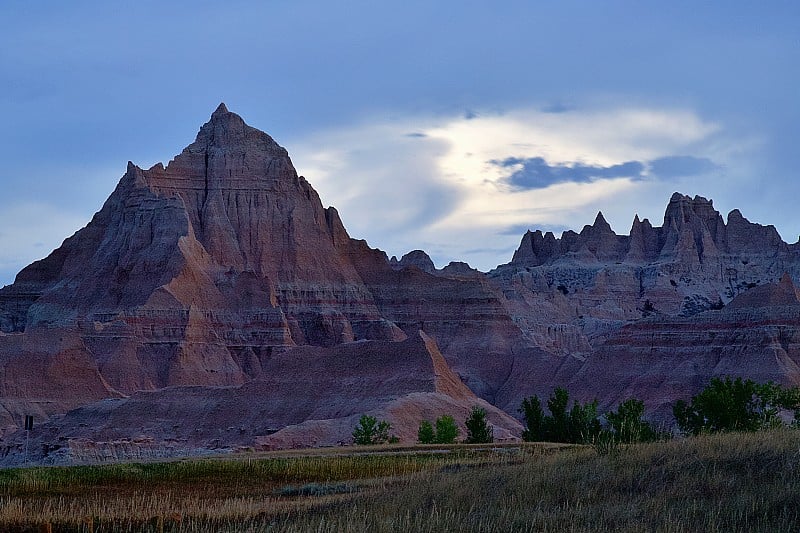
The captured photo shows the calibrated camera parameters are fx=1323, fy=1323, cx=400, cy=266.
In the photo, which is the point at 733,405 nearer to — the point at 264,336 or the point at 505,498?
the point at 505,498

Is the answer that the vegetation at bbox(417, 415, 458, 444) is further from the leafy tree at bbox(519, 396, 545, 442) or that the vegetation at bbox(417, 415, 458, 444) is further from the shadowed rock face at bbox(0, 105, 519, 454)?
the shadowed rock face at bbox(0, 105, 519, 454)

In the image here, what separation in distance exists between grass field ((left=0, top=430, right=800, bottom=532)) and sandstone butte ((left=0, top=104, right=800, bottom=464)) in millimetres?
51300

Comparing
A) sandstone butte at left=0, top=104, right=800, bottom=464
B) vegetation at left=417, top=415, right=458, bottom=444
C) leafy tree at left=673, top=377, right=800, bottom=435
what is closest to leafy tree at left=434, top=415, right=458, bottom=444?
vegetation at left=417, top=415, right=458, bottom=444

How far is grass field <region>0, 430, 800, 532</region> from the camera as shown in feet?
87.1

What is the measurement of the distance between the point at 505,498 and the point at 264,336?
12033 centimetres

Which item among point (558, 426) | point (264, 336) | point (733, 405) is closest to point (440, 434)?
point (558, 426)

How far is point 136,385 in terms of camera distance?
13550 cm

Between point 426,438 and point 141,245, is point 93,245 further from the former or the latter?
point 426,438

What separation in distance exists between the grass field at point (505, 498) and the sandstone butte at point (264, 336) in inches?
2020

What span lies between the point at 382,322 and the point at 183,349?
30290 millimetres

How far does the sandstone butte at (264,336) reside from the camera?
11300 cm

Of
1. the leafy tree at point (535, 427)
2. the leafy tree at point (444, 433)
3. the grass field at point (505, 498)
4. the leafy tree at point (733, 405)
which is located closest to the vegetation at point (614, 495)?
the grass field at point (505, 498)

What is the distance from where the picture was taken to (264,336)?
5846 inches

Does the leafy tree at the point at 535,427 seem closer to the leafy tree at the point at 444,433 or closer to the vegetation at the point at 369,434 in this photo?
the leafy tree at the point at 444,433
